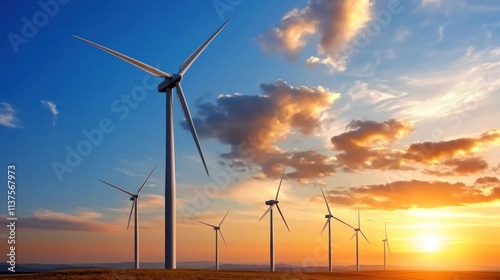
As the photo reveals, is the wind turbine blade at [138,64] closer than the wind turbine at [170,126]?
No

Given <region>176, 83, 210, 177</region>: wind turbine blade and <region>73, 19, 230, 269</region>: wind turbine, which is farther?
<region>176, 83, 210, 177</region>: wind turbine blade

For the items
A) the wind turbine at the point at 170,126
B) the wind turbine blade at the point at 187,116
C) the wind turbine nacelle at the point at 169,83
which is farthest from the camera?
the wind turbine nacelle at the point at 169,83

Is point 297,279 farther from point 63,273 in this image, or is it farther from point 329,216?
point 329,216

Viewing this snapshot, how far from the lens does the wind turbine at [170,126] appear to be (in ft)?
246

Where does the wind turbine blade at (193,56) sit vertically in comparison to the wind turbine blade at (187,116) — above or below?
above

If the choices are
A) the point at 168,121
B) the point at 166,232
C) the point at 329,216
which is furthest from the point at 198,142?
the point at 329,216

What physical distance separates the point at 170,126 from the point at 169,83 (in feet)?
29.9

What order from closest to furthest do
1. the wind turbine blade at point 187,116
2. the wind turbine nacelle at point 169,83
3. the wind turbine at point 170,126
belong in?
1. the wind turbine at point 170,126
2. the wind turbine blade at point 187,116
3. the wind turbine nacelle at point 169,83

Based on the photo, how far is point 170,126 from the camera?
80750mm

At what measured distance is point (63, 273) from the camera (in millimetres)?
74500

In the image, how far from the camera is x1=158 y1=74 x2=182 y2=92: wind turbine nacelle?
8562 centimetres

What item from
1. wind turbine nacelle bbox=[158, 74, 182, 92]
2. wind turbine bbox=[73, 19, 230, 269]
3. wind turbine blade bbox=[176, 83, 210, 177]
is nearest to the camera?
wind turbine bbox=[73, 19, 230, 269]

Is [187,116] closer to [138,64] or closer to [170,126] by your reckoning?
[170,126]

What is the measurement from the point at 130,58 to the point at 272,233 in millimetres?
74583
